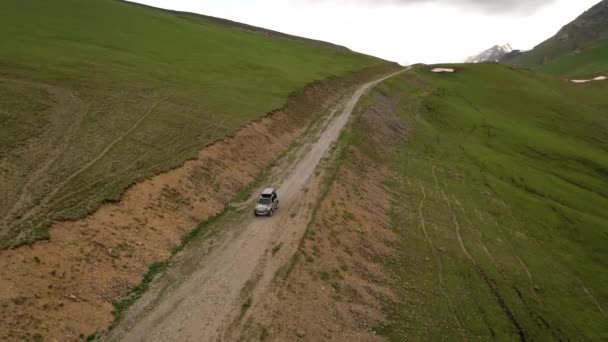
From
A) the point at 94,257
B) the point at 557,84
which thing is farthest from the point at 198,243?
the point at 557,84

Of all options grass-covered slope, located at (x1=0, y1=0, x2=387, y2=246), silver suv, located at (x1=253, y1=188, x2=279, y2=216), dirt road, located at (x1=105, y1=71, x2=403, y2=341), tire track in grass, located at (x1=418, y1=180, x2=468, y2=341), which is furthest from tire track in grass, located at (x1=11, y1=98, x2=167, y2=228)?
tire track in grass, located at (x1=418, y1=180, x2=468, y2=341)

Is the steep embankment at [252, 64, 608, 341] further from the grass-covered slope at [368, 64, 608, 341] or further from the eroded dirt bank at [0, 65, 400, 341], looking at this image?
the eroded dirt bank at [0, 65, 400, 341]

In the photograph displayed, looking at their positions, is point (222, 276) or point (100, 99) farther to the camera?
point (100, 99)

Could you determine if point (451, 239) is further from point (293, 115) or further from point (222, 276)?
point (293, 115)

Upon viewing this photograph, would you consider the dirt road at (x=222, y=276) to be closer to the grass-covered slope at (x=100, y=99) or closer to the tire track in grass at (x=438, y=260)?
the grass-covered slope at (x=100, y=99)

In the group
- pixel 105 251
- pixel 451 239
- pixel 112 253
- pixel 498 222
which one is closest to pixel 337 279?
pixel 112 253

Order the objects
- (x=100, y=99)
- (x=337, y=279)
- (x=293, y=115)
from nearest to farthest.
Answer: (x=337, y=279) < (x=100, y=99) < (x=293, y=115)
